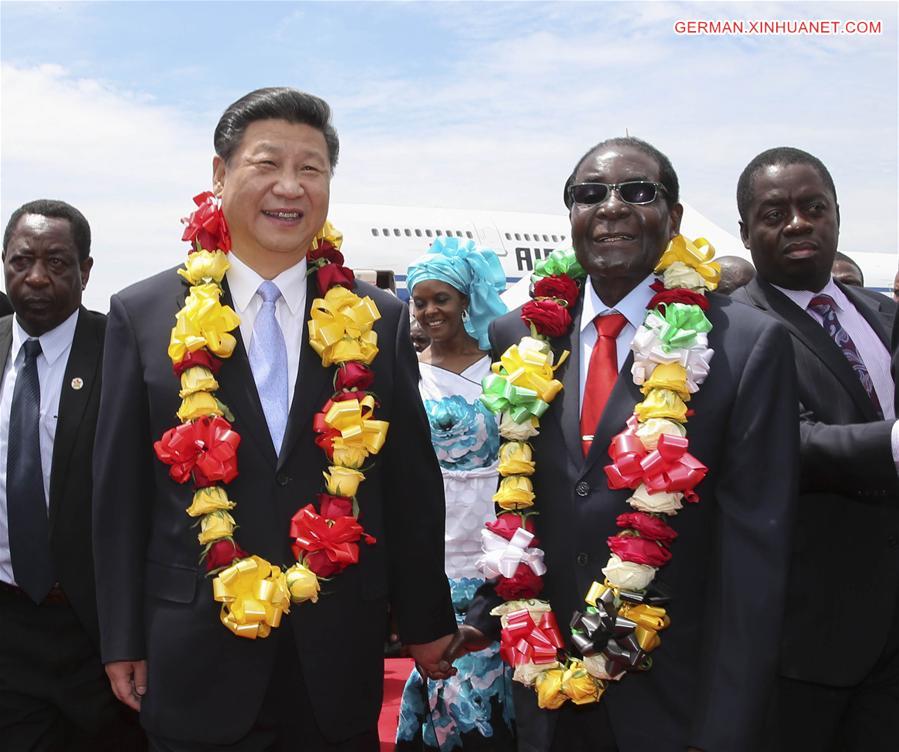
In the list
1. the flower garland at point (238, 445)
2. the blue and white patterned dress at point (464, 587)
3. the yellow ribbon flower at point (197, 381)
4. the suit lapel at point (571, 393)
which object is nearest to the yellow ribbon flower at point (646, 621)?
the suit lapel at point (571, 393)

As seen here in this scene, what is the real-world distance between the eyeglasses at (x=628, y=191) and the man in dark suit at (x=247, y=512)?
30.7 inches

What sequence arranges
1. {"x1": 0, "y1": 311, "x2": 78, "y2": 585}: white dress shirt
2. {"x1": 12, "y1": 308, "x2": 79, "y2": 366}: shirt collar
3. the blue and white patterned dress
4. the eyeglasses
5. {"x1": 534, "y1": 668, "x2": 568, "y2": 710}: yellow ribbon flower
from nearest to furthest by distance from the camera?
1. {"x1": 534, "y1": 668, "x2": 568, "y2": 710}: yellow ribbon flower
2. the eyeglasses
3. {"x1": 0, "y1": 311, "x2": 78, "y2": 585}: white dress shirt
4. {"x1": 12, "y1": 308, "x2": 79, "y2": 366}: shirt collar
5. the blue and white patterned dress

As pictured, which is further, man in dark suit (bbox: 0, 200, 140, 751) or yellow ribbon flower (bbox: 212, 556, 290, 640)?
man in dark suit (bbox: 0, 200, 140, 751)

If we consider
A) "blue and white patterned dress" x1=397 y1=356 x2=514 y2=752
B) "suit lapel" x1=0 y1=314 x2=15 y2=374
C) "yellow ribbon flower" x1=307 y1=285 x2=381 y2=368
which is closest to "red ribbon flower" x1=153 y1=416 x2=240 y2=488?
"yellow ribbon flower" x1=307 y1=285 x2=381 y2=368

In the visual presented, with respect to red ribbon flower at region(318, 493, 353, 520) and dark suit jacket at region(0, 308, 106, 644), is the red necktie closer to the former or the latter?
red ribbon flower at region(318, 493, 353, 520)

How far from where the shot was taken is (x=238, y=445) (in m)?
2.94

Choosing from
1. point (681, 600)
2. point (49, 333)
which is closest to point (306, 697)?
point (681, 600)

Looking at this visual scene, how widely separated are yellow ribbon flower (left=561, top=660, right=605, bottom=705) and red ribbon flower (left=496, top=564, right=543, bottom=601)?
27cm

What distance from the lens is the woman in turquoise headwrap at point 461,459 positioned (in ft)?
14.7

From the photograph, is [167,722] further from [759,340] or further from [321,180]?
[759,340]

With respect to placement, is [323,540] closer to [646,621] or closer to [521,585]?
[521,585]

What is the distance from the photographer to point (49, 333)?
13.7 feet

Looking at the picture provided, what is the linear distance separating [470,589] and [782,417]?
85.2 inches

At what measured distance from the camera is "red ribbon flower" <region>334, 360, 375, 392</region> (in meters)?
3.06
